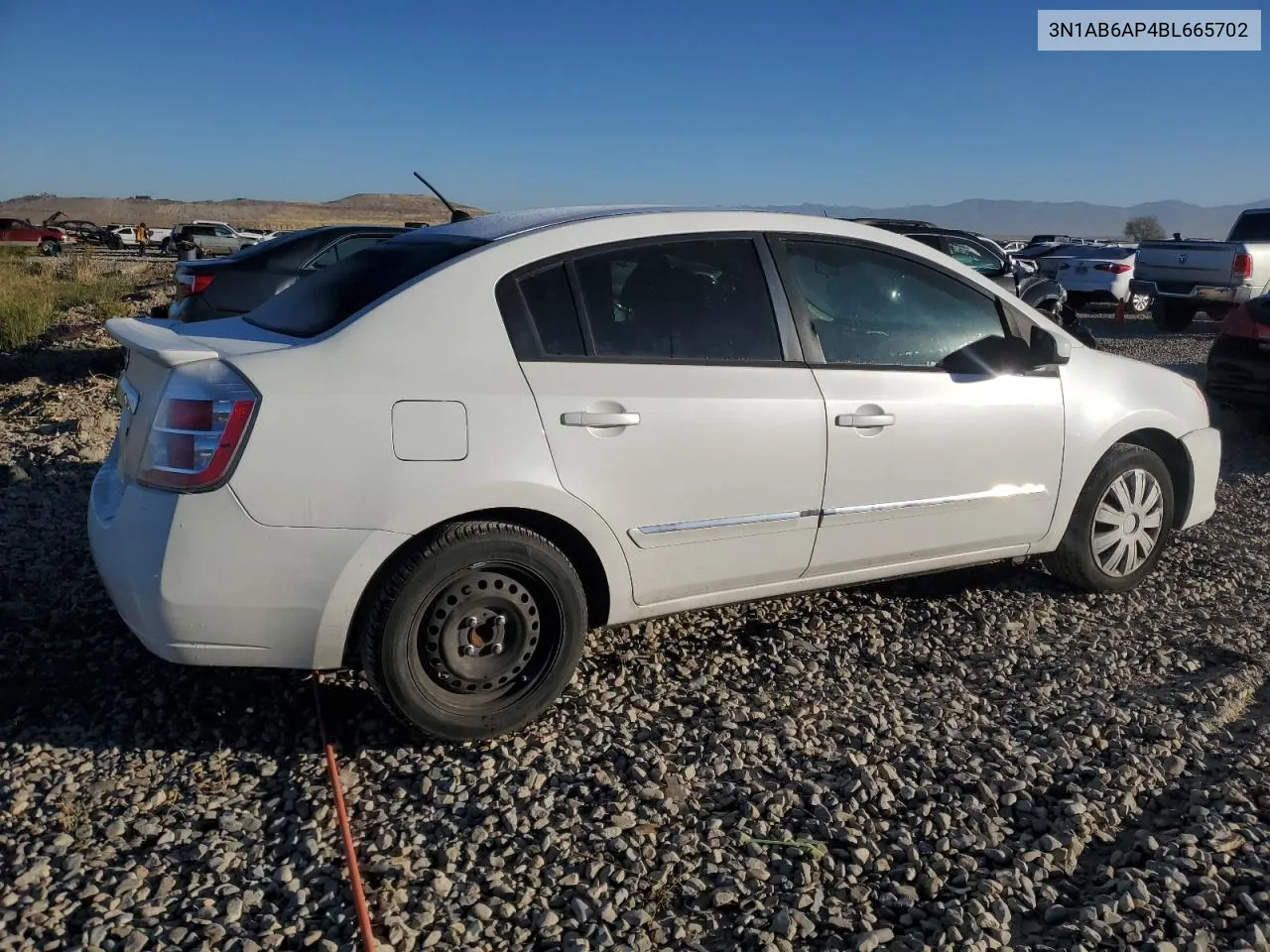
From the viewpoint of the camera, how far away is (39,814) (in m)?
3.01

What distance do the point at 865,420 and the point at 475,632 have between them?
1.65 meters

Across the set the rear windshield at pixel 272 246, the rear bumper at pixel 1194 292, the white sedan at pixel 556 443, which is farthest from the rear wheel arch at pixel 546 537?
the rear bumper at pixel 1194 292

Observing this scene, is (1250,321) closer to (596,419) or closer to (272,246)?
(596,419)

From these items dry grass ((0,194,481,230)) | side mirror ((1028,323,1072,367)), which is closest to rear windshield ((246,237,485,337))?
side mirror ((1028,323,1072,367))

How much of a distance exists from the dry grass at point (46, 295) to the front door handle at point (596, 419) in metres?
11.5

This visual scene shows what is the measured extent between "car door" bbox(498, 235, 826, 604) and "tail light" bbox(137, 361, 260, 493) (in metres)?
0.88

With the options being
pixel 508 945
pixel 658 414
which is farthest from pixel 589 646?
pixel 508 945

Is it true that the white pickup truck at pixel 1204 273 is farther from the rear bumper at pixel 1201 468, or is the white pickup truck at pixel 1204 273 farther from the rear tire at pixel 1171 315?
the rear bumper at pixel 1201 468

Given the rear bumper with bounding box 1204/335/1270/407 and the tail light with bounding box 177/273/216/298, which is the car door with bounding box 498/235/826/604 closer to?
the rear bumper with bounding box 1204/335/1270/407

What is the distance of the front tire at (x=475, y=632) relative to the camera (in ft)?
10.6

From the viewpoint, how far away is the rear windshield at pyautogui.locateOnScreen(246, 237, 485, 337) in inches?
137

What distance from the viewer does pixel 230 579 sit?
305cm

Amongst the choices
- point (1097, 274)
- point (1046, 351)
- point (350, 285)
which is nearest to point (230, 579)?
point (350, 285)

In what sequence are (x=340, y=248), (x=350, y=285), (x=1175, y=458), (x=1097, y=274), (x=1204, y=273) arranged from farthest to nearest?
(x=1097, y=274), (x=1204, y=273), (x=340, y=248), (x=1175, y=458), (x=350, y=285)
